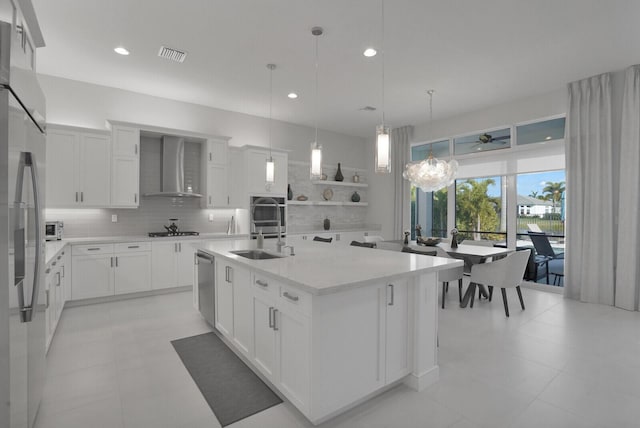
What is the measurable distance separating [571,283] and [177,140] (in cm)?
622

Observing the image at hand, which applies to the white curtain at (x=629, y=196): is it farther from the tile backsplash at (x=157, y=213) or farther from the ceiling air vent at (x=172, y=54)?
the ceiling air vent at (x=172, y=54)

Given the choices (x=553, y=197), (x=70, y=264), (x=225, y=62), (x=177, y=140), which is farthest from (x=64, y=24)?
(x=553, y=197)

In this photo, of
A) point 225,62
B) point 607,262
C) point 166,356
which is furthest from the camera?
point 607,262

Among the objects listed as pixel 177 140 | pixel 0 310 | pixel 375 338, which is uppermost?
pixel 177 140

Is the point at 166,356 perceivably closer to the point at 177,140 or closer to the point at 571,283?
the point at 177,140

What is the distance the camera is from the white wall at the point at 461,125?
493 centimetres

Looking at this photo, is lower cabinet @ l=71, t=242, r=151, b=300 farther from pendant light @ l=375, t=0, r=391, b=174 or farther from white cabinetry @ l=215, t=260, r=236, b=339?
pendant light @ l=375, t=0, r=391, b=174

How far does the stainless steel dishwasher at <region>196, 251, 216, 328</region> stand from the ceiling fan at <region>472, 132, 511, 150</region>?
5.15 metres

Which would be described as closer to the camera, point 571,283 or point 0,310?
point 0,310

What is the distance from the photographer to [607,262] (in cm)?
424

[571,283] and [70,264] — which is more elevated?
[70,264]

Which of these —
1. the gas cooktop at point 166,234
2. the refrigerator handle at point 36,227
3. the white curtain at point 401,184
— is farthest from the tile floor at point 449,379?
the white curtain at point 401,184

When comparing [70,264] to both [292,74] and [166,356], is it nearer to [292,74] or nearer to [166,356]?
[166,356]

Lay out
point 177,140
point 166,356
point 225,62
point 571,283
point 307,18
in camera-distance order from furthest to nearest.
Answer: point 177,140 < point 571,283 < point 225,62 < point 307,18 < point 166,356
